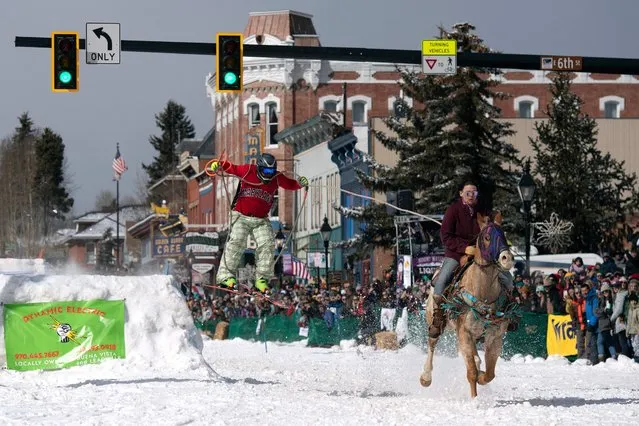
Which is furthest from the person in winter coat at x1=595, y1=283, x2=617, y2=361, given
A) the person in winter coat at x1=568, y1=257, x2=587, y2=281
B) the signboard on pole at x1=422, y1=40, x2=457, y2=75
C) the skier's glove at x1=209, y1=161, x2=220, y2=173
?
the skier's glove at x1=209, y1=161, x2=220, y2=173

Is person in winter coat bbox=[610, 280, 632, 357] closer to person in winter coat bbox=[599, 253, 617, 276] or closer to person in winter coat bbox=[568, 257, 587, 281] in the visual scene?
person in winter coat bbox=[568, 257, 587, 281]

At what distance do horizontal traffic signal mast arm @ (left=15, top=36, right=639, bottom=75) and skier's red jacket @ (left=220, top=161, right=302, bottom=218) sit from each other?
8.37 ft

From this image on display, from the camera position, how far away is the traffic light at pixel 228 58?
1983 cm

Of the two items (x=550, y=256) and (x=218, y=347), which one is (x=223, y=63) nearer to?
(x=218, y=347)

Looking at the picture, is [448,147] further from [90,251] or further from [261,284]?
[90,251]

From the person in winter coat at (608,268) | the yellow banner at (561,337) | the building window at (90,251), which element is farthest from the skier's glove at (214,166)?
the building window at (90,251)

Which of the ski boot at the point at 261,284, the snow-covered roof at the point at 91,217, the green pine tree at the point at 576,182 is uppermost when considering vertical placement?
the snow-covered roof at the point at 91,217

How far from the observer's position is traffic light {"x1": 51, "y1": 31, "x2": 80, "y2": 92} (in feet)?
65.1

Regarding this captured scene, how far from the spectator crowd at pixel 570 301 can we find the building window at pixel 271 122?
2700cm

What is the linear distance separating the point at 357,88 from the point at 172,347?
153ft

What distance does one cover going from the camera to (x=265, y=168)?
57.9ft

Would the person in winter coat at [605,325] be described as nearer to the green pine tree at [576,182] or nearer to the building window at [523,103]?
the green pine tree at [576,182]

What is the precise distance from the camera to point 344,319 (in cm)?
3167

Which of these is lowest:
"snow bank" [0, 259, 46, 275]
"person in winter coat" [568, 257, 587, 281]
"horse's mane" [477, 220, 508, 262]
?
"person in winter coat" [568, 257, 587, 281]
